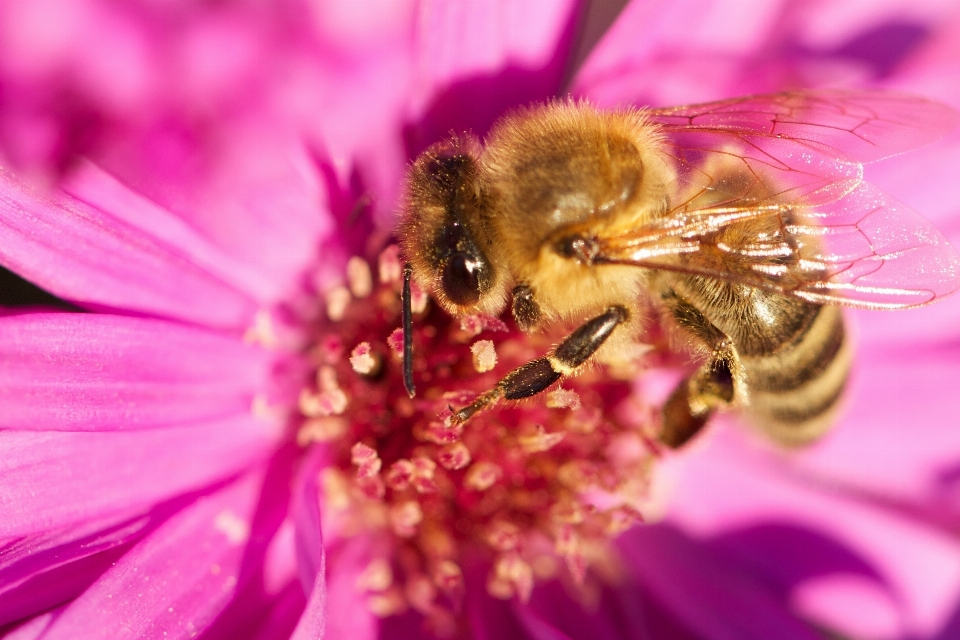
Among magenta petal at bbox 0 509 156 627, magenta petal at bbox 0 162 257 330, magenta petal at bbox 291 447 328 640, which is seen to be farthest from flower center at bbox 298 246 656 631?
magenta petal at bbox 0 509 156 627

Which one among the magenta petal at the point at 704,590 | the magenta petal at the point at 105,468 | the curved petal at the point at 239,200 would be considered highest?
the curved petal at the point at 239,200

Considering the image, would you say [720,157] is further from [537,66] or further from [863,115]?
[537,66]

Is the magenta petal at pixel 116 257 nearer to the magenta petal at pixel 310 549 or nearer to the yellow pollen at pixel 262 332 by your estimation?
the yellow pollen at pixel 262 332

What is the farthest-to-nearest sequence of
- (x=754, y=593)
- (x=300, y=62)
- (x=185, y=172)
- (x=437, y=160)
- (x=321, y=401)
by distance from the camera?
1. (x=754, y=593)
2. (x=300, y=62)
3. (x=321, y=401)
4. (x=185, y=172)
5. (x=437, y=160)

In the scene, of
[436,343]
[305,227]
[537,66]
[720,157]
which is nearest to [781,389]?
[720,157]

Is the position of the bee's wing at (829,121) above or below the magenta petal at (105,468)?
above

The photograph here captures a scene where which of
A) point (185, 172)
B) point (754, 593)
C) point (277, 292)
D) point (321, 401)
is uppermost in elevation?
point (185, 172)

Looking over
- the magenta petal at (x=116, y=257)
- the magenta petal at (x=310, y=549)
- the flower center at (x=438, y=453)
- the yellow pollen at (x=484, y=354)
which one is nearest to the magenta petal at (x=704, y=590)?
the flower center at (x=438, y=453)

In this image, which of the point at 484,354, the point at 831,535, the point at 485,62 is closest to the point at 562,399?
the point at 484,354
